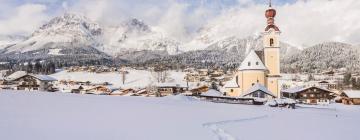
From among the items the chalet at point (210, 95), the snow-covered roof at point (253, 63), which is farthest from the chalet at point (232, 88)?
the snow-covered roof at point (253, 63)

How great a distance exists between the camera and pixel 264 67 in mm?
85438

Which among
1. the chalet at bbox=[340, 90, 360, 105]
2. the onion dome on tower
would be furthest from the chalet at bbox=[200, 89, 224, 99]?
the chalet at bbox=[340, 90, 360, 105]

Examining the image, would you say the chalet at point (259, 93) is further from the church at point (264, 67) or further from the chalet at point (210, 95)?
the chalet at point (210, 95)

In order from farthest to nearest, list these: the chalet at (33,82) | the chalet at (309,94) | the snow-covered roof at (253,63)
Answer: the chalet at (33,82) → the chalet at (309,94) → the snow-covered roof at (253,63)

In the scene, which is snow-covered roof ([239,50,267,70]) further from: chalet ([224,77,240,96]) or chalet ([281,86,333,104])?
chalet ([281,86,333,104])

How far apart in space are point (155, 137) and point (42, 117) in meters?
6.73

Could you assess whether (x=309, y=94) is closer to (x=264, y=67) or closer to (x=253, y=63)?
(x=264, y=67)

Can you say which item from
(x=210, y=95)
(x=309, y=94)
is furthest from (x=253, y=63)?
(x=309, y=94)

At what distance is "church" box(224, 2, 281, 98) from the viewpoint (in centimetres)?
8469

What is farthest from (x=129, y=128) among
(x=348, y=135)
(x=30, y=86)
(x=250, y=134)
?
(x=30, y=86)

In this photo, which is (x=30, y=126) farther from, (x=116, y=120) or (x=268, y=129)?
(x=268, y=129)

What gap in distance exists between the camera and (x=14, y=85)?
12038 centimetres

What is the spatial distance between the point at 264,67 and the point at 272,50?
15.5ft

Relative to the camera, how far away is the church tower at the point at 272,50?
85.3 meters
